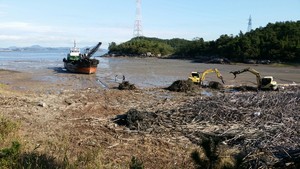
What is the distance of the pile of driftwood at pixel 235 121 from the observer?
9.19 metres

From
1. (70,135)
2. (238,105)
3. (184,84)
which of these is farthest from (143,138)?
(184,84)

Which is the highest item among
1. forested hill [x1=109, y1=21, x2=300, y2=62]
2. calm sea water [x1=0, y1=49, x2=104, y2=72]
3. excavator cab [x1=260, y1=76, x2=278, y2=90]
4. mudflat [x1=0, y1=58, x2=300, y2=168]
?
forested hill [x1=109, y1=21, x2=300, y2=62]

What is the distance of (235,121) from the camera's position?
10.9 m

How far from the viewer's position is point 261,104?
12.4 metres

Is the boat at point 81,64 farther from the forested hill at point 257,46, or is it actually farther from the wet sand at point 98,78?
the forested hill at point 257,46

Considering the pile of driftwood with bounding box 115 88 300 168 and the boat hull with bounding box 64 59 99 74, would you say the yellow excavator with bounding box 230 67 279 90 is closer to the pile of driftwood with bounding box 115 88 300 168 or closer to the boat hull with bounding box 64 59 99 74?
the pile of driftwood with bounding box 115 88 300 168

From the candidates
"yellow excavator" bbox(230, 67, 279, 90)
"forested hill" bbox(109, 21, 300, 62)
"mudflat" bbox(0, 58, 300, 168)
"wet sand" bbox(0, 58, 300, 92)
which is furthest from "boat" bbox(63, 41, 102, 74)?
"forested hill" bbox(109, 21, 300, 62)

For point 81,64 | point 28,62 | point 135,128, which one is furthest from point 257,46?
point 135,128

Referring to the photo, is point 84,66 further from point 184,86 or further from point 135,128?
point 135,128

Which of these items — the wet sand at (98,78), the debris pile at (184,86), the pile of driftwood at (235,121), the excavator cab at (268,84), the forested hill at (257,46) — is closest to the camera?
the pile of driftwood at (235,121)

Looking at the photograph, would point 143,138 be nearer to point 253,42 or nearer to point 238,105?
point 238,105

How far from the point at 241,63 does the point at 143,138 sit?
5968 cm

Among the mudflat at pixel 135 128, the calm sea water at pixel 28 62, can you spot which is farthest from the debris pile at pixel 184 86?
the calm sea water at pixel 28 62

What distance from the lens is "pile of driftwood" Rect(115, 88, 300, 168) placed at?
919 centimetres
